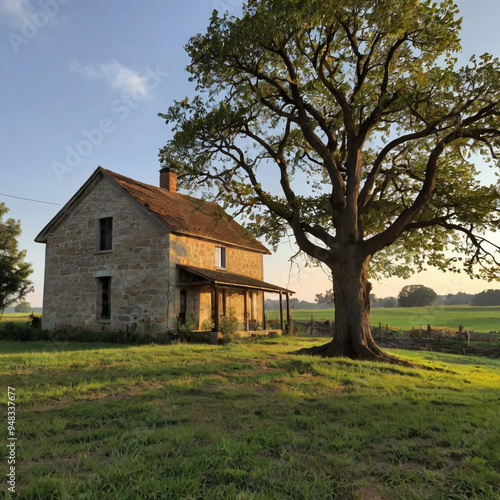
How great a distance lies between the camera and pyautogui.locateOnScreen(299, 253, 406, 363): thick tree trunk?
1320 cm

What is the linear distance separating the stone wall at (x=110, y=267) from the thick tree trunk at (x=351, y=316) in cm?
797

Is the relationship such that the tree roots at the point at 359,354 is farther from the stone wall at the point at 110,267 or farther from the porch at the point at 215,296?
the stone wall at the point at 110,267

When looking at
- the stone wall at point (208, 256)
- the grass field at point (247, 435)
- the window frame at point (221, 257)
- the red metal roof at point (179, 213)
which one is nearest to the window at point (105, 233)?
the red metal roof at point (179, 213)

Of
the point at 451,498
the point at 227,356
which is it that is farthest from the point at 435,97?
the point at 451,498

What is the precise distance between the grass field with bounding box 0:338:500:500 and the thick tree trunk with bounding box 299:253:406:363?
3618 millimetres

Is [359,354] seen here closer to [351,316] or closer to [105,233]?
[351,316]

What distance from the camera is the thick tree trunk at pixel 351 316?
43.3 ft

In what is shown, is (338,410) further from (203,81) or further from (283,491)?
(203,81)

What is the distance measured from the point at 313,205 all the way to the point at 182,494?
14.6 m

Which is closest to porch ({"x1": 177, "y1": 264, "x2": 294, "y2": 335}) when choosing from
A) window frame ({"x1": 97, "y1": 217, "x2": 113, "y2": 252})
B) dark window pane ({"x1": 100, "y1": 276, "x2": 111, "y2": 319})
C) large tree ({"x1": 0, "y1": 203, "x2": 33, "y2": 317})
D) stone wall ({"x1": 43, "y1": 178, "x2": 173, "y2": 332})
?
stone wall ({"x1": 43, "y1": 178, "x2": 173, "y2": 332})

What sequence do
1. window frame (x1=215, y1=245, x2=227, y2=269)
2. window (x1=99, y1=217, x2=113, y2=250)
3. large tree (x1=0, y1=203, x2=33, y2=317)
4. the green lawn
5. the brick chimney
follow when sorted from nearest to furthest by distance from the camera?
window (x1=99, y1=217, x2=113, y2=250) < window frame (x1=215, y1=245, x2=227, y2=269) < the brick chimney < large tree (x1=0, y1=203, x2=33, y2=317) < the green lawn

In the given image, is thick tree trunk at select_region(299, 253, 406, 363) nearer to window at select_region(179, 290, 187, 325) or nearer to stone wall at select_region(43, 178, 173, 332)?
window at select_region(179, 290, 187, 325)

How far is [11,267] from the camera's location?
A: 3388cm

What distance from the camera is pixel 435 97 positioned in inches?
533
